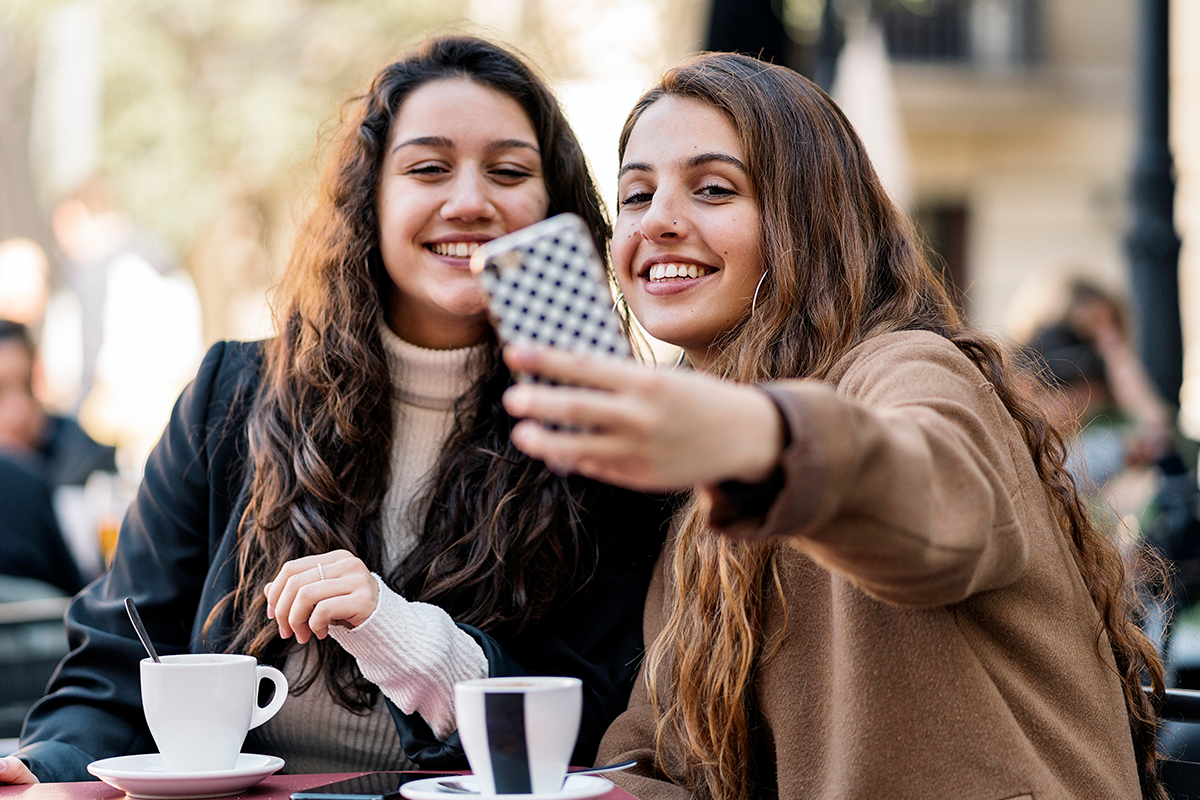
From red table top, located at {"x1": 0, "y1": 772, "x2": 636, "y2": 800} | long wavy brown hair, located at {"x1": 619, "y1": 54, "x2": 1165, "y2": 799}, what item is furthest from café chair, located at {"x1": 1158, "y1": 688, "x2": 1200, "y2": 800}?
red table top, located at {"x1": 0, "y1": 772, "x2": 636, "y2": 800}

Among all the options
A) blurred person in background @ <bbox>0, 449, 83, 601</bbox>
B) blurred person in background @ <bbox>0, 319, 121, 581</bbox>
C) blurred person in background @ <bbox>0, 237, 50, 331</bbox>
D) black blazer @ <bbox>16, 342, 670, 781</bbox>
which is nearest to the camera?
black blazer @ <bbox>16, 342, 670, 781</bbox>

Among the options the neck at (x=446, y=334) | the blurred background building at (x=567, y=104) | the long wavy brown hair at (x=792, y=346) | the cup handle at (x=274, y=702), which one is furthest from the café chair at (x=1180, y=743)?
the neck at (x=446, y=334)

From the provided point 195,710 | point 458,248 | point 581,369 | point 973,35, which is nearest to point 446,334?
point 458,248

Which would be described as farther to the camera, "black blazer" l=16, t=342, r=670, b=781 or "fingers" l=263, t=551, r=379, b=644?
"black blazer" l=16, t=342, r=670, b=781

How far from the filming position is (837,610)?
5.83ft

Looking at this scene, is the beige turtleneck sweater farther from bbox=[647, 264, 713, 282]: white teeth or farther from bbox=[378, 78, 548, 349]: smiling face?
bbox=[647, 264, 713, 282]: white teeth

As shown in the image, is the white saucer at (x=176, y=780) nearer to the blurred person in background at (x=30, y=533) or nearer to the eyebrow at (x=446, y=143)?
the eyebrow at (x=446, y=143)

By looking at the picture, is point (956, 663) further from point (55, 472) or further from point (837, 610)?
point (55, 472)

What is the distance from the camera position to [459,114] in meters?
2.56

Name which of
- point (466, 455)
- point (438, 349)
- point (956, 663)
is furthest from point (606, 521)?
point (956, 663)

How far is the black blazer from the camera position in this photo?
2.30m

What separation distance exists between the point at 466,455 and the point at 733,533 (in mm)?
1327

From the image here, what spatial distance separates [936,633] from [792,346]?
19.8 inches

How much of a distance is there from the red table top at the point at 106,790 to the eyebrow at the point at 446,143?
1211mm
